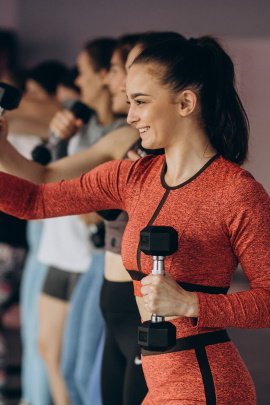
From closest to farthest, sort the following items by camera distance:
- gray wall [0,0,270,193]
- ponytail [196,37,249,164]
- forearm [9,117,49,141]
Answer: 1. ponytail [196,37,249,164]
2. gray wall [0,0,270,193]
3. forearm [9,117,49,141]

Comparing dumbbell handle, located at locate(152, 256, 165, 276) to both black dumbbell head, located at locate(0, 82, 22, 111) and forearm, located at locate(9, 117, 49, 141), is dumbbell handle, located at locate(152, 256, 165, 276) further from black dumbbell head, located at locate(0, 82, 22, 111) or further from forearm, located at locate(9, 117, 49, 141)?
forearm, located at locate(9, 117, 49, 141)

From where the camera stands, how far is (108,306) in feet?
6.72

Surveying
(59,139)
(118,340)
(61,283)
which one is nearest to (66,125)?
(59,139)

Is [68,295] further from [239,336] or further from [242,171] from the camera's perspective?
[242,171]

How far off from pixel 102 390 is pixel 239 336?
446mm

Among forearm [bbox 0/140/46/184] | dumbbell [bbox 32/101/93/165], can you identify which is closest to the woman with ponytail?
forearm [bbox 0/140/46/184]

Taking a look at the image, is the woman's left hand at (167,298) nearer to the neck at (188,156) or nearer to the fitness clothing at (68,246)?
the neck at (188,156)

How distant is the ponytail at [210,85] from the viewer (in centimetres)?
149

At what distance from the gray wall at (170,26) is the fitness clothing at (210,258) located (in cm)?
35

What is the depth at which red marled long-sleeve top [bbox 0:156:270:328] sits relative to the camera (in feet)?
4.39

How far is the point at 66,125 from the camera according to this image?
7.41 feet

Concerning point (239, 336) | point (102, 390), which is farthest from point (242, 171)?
point (102, 390)

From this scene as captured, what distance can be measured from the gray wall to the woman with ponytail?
0.22 metres

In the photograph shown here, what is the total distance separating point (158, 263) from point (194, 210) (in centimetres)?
16
